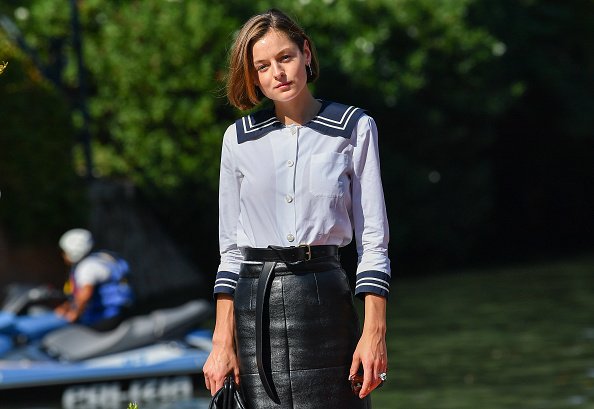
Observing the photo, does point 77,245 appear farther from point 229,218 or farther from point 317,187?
point 317,187

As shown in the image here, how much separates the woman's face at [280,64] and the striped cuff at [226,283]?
554mm

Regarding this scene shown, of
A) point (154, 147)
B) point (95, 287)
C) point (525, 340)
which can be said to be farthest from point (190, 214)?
point (95, 287)

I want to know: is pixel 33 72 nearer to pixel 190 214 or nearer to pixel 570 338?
pixel 190 214

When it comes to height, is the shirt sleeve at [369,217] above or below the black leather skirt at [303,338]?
above

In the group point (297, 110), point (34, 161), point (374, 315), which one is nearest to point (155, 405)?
point (297, 110)

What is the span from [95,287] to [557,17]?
2528 cm

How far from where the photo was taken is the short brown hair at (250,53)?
4.54 meters

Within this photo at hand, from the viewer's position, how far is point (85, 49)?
92.6ft

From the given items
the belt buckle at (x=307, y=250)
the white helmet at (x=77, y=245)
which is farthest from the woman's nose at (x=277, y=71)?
the white helmet at (x=77, y=245)

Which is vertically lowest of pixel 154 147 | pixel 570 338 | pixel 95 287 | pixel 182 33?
pixel 570 338

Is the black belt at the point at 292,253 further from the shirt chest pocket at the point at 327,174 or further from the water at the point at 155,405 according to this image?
the water at the point at 155,405

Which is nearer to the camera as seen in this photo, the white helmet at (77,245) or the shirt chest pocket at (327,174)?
the shirt chest pocket at (327,174)

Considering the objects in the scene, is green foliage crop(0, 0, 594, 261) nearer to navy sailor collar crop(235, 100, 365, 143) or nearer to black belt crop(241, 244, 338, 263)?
navy sailor collar crop(235, 100, 365, 143)

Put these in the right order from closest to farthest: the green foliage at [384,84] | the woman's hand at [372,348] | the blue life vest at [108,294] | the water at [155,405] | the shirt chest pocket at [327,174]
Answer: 1. the woman's hand at [372,348]
2. the shirt chest pocket at [327,174]
3. the water at [155,405]
4. the blue life vest at [108,294]
5. the green foliage at [384,84]
